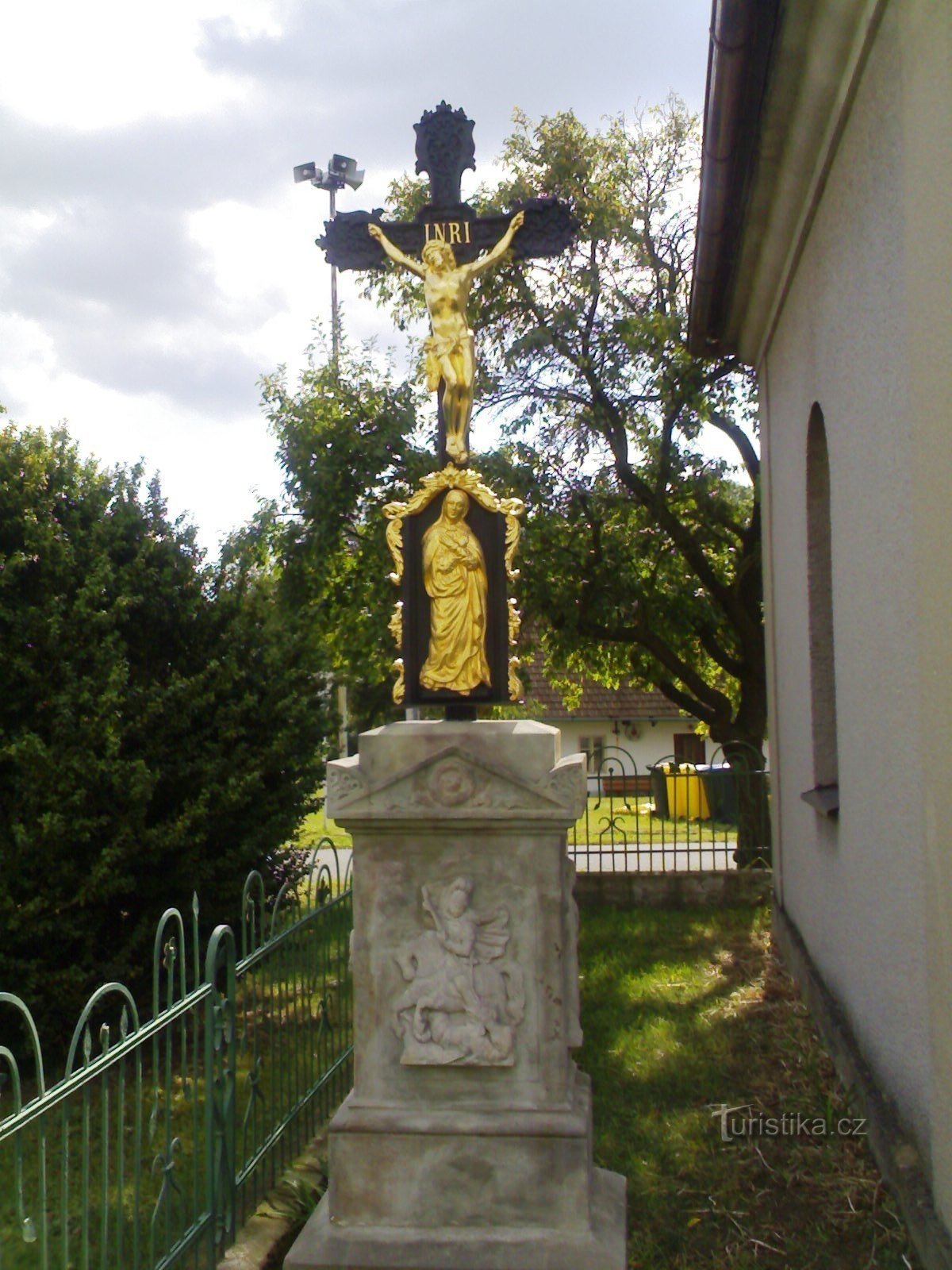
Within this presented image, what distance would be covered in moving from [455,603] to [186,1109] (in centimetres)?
297

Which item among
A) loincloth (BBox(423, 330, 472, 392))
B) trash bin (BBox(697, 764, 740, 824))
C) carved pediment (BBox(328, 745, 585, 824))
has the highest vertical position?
loincloth (BBox(423, 330, 472, 392))

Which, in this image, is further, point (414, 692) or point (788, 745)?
point (788, 745)

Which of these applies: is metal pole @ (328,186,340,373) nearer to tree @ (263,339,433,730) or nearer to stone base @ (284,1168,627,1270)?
tree @ (263,339,433,730)

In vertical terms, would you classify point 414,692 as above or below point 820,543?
below

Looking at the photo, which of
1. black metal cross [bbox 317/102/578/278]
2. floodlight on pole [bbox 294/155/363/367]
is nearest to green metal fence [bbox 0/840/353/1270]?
black metal cross [bbox 317/102/578/278]

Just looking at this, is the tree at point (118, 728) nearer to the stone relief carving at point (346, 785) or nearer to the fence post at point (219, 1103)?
the fence post at point (219, 1103)

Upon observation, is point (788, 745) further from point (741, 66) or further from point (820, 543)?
point (741, 66)

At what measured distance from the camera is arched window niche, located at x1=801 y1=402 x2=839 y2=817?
6.40m

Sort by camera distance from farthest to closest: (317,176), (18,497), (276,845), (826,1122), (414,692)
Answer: (317,176)
(276,845)
(18,497)
(826,1122)
(414,692)

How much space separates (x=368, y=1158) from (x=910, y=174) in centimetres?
347

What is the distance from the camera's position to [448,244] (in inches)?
169

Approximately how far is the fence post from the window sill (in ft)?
10.0

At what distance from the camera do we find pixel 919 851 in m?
3.79

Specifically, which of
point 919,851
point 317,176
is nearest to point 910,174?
point 919,851
